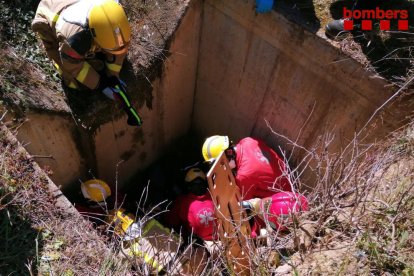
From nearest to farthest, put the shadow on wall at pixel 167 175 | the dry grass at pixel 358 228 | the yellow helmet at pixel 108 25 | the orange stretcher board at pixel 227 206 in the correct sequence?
the dry grass at pixel 358 228
the yellow helmet at pixel 108 25
the orange stretcher board at pixel 227 206
the shadow on wall at pixel 167 175

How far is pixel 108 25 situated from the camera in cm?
364

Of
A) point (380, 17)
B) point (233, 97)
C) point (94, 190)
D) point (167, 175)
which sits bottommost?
point (167, 175)

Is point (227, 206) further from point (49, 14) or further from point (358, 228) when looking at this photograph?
point (49, 14)

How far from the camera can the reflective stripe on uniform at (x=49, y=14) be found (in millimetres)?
3754

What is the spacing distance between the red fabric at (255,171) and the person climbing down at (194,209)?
535 mm

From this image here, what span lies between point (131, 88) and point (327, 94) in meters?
2.69

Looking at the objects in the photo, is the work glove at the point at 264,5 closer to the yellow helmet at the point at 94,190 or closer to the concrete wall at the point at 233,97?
the concrete wall at the point at 233,97

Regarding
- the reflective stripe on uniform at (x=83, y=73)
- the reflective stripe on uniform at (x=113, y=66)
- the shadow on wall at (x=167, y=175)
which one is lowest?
the shadow on wall at (x=167, y=175)

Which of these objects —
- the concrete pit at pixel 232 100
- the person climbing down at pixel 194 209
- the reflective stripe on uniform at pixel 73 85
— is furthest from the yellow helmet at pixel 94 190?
the reflective stripe on uniform at pixel 73 85

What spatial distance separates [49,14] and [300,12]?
305cm

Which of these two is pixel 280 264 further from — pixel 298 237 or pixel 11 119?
pixel 11 119

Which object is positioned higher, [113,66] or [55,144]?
[113,66]

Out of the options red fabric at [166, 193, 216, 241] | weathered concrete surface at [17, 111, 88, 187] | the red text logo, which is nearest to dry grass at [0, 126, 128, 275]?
weathered concrete surface at [17, 111, 88, 187]

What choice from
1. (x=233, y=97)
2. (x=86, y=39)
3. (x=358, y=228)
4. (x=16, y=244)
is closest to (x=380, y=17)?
(x=233, y=97)
